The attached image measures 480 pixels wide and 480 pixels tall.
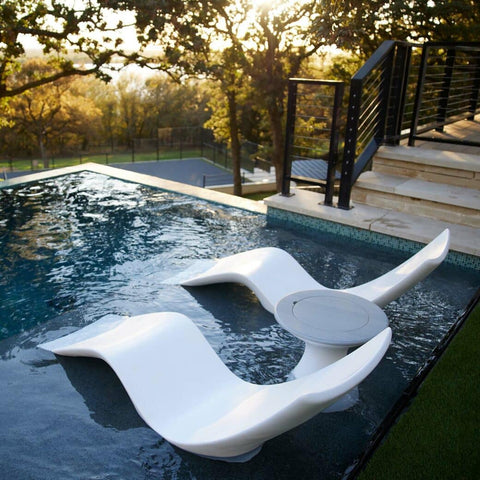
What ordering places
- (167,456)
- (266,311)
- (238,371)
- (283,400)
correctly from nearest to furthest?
(283,400) → (167,456) → (238,371) → (266,311)

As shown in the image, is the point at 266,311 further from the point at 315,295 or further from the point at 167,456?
the point at 167,456

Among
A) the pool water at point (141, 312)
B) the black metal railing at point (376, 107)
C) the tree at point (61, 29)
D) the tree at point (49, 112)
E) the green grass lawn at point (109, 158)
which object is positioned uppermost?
the tree at point (61, 29)

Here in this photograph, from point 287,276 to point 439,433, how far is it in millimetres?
2034

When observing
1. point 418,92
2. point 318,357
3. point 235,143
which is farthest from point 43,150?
point 318,357

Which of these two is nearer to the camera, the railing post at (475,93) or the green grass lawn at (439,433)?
the green grass lawn at (439,433)

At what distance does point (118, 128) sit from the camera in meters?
52.5

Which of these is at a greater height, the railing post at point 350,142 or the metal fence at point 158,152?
the railing post at point 350,142

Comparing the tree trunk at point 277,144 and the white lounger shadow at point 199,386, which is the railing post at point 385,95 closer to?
the white lounger shadow at point 199,386

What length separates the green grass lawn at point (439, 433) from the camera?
2.78 meters

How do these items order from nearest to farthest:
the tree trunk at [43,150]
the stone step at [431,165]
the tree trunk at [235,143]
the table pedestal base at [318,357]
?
the table pedestal base at [318,357]
the stone step at [431,165]
the tree trunk at [235,143]
the tree trunk at [43,150]

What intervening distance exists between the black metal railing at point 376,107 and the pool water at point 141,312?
1.08 m

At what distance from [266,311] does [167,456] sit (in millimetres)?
2007

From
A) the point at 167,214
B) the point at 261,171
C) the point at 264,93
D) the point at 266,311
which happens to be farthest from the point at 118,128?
the point at 266,311

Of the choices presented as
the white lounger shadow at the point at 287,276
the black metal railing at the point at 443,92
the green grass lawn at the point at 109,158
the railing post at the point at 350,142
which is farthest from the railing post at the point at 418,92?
the green grass lawn at the point at 109,158
